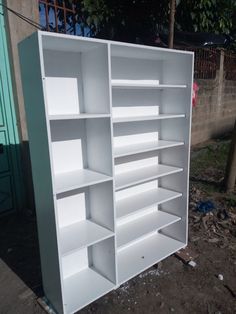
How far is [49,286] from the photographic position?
199cm

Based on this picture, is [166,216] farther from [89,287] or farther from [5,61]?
[5,61]

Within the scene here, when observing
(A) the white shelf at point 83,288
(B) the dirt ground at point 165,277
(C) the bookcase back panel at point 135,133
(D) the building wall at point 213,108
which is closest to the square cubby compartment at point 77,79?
(C) the bookcase back panel at point 135,133

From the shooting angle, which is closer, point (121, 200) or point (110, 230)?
point (110, 230)

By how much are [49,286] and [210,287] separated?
134 cm

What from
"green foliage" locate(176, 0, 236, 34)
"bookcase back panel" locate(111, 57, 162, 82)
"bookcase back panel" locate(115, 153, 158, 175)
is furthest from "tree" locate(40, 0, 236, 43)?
"bookcase back panel" locate(115, 153, 158, 175)

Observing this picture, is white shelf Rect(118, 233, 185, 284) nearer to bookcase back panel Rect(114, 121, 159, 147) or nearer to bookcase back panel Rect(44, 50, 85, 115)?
bookcase back panel Rect(114, 121, 159, 147)

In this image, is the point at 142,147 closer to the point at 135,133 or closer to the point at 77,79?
the point at 135,133

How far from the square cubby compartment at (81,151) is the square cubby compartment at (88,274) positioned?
0.58 metres

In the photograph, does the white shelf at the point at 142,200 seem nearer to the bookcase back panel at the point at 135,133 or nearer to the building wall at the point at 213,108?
the bookcase back panel at the point at 135,133

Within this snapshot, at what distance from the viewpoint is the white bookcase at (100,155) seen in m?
1.71

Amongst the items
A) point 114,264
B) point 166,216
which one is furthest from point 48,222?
point 166,216

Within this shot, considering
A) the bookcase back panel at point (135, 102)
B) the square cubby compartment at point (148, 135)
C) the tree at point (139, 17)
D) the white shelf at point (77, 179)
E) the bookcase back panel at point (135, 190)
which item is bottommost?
the bookcase back panel at point (135, 190)

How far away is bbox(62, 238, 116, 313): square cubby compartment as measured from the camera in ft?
6.53

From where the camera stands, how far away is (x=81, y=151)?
6.81ft
